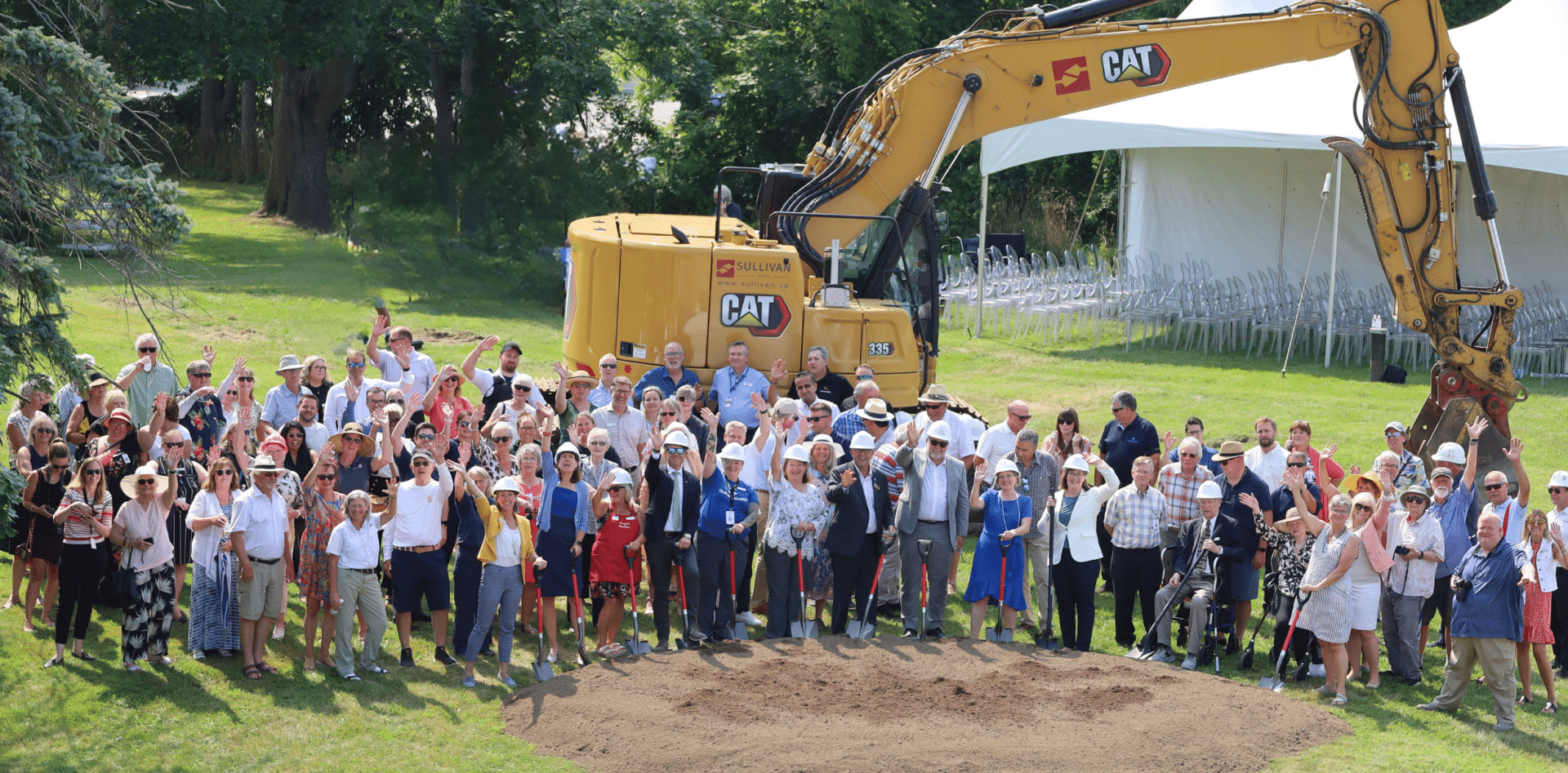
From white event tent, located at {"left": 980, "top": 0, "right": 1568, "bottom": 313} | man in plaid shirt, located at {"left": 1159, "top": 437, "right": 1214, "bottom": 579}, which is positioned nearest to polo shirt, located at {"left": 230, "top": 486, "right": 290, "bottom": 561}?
man in plaid shirt, located at {"left": 1159, "top": 437, "right": 1214, "bottom": 579}

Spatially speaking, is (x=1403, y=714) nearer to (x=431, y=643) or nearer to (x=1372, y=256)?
(x=431, y=643)

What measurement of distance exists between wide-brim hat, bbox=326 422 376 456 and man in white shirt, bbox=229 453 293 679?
0.55 m

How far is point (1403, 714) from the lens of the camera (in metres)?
9.34

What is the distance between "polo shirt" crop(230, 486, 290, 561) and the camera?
361 inches

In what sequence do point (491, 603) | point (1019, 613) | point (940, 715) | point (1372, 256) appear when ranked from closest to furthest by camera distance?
point (940, 715) < point (491, 603) < point (1019, 613) < point (1372, 256)

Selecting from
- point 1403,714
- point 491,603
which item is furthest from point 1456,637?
point 491,603

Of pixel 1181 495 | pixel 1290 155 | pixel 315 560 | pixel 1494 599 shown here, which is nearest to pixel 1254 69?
pixel 1181 495

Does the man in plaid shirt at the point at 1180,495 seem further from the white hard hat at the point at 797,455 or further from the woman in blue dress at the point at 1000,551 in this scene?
the white hard hat at the point at 797,455

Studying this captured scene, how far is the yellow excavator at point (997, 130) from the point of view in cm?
1232

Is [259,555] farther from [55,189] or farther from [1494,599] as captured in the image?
[1494,599]

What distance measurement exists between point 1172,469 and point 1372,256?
13794 mm

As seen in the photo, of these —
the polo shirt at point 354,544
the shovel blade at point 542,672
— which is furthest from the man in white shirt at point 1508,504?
the polo shirt at point 354,544

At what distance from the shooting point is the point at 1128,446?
1148 centimetres

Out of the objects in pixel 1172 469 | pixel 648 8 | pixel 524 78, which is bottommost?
pixel 1172 469
